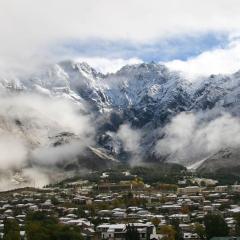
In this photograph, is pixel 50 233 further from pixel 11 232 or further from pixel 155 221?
pixel 155 221

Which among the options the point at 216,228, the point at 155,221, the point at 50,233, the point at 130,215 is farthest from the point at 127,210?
the point at 50,233

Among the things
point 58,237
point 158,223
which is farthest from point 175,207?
point 58,237

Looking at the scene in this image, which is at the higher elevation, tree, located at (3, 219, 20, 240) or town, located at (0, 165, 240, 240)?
town, located at (0, 165, 240, 240)

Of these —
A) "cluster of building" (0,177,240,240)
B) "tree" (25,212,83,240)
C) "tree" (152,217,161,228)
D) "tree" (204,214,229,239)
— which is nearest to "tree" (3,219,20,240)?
"tree" (25,212,83,240)

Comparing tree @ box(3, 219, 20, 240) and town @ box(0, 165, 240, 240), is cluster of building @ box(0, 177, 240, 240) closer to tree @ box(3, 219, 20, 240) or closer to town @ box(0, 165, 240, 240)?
town @ box(0, 165, 240, 240)

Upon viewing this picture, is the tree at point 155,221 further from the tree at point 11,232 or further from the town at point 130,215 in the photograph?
the tree at point 11,232

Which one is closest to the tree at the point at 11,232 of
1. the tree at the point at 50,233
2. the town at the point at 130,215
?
the town at the point at 130,215

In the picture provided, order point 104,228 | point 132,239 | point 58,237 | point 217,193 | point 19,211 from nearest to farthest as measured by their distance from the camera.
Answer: point 58,237 < point 132,239 < point 104,228 < point 19,211 < point 217,193

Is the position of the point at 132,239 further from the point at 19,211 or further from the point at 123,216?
the point at 19,211
